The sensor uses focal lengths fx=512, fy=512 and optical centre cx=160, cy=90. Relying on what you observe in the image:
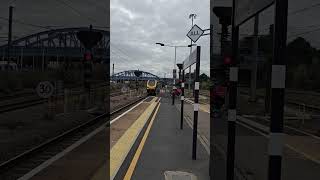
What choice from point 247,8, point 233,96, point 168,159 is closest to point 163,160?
point 168,159

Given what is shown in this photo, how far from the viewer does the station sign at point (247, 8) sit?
522cm

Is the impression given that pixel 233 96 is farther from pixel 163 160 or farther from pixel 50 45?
pixel 50 45

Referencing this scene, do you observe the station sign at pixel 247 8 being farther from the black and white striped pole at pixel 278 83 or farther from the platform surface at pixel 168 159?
the platform surface at pixel 168 159

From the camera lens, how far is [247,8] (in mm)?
5973

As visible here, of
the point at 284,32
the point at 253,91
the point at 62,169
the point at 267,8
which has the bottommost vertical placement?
the point at 62,169

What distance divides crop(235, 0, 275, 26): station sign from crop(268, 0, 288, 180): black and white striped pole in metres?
0.43

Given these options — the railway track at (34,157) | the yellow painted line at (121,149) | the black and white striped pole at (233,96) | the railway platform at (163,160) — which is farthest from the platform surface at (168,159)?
the black and white striped pole at (233,96)

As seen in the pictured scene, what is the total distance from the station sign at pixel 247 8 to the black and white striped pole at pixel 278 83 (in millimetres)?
430

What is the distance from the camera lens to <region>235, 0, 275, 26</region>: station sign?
522 cm

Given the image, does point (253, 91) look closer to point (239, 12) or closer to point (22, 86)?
point (239, 12)

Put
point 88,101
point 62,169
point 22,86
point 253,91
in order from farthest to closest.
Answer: point 22,86
point 88,101
point 62,169
point 253,91

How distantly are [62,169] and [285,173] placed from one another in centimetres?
480

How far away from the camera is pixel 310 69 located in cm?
1090

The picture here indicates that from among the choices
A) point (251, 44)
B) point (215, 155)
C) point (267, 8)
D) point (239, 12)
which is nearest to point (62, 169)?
point (215, 155)
